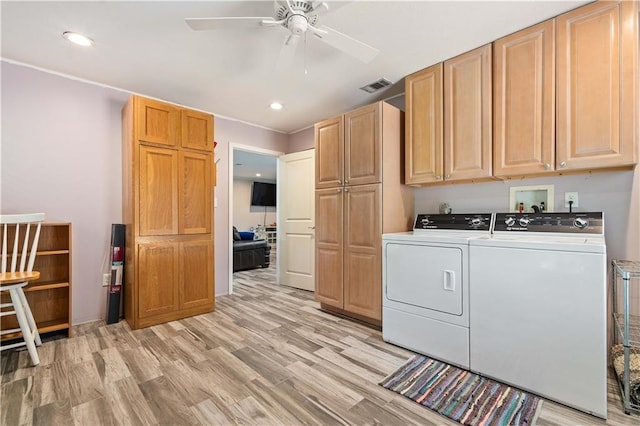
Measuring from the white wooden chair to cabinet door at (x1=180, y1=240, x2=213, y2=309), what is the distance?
44.0 inches

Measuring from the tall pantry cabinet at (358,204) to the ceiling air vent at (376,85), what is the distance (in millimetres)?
344

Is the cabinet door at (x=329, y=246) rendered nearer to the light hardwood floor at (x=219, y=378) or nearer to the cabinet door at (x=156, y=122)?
the light hardwood floor at (x=219, y=378)

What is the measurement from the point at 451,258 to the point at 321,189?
1.60 metres

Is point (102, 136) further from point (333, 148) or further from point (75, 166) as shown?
point (333, 148)

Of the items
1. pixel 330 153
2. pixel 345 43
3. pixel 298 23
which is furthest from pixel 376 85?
pixel 298 23

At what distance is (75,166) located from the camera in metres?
2.88

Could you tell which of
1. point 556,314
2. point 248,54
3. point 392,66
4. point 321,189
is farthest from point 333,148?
point 556,314

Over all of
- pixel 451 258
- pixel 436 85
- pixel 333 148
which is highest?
pixel 436 85

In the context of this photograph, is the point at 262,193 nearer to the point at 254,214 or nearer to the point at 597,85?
the point at 254,214

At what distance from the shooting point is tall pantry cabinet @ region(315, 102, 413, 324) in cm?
272

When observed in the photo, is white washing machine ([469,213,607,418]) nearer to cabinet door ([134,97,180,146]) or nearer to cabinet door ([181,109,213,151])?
cabinet door ([181,109,213,151])

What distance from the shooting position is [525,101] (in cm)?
211

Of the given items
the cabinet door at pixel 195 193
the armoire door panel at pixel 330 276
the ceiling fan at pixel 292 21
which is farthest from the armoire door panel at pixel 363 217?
the cabinet door at pixel 195 193

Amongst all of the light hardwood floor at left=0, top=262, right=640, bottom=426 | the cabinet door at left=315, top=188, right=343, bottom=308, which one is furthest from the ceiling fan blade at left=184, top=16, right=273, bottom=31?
the light hardwood floor at left=0, top=262, right=640, bottom=426
